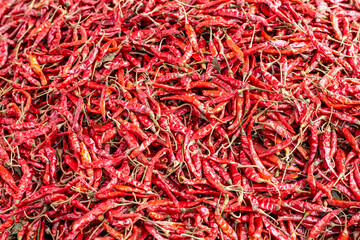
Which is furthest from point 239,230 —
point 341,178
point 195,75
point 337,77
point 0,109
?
point 0,109

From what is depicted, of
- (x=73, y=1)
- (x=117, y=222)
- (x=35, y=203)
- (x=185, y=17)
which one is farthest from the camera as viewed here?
(x=73, y=1)

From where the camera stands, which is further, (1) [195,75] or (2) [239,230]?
(1) [195,75]

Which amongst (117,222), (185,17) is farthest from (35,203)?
(185,17)

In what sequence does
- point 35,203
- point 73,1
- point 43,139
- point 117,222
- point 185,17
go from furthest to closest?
1. point 73,1
2. point 185,17
3. point 43,139
4. point 35,203
5. point 117,222

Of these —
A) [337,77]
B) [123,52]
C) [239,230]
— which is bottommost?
[239,230]

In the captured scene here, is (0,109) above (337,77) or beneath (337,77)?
above

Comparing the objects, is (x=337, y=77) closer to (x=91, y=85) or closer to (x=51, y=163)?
(x=91, y=85)

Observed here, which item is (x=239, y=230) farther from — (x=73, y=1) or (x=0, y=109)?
(x=73, y=1)
